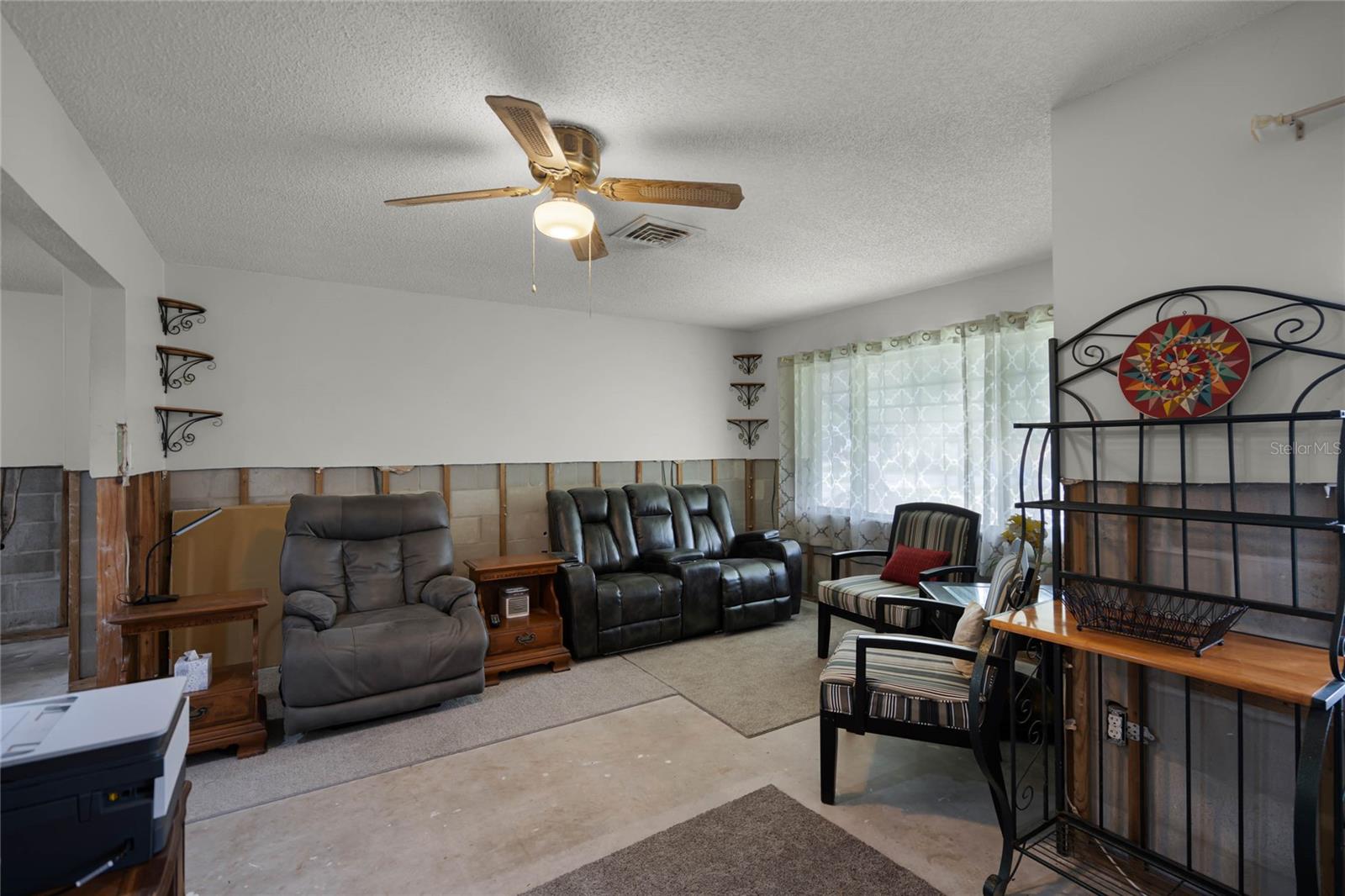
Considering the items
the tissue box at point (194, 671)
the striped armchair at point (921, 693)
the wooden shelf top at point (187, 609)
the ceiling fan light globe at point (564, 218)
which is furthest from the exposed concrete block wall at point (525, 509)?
the striped armchair at point (921, 693)

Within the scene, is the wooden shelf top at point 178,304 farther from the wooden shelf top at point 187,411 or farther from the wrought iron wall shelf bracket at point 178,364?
the wooden shelf top at point 187,411

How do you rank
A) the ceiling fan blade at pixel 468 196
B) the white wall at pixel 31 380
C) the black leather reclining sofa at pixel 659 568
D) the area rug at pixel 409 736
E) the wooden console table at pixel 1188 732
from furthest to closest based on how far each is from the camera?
the white wall at pixel 31 380, the black leather reclining sofa at pixel 659 568, the area rug at pixel 409 736, the ceiling fan blade at pixel 468 196, the wooden console table at pixel 1188 732

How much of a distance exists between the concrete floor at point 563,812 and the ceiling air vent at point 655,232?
2.53 m

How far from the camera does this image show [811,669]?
3789mm

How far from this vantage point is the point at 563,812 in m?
2.32

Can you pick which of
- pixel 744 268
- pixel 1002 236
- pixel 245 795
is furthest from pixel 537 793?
pixel 1002 236

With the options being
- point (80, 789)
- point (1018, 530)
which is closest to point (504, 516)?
point (1018, 530)

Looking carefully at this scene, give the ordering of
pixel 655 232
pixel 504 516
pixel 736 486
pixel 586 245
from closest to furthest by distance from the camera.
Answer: pixel 586 245, pixel 655 232, pixel 504 516, pixel 736 486

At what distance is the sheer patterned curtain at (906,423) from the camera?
3898 mm

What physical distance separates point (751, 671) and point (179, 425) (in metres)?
3.83

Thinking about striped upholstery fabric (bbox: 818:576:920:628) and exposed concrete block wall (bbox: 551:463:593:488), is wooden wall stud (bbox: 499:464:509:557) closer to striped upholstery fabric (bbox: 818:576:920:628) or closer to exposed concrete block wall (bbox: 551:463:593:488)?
exposed concrete block wall (bbox: 551:463:593:488)

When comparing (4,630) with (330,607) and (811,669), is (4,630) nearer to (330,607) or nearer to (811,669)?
(330,607)

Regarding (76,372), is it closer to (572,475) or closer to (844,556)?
(572,475)

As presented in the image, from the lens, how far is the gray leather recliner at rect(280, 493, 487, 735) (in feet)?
9.43
